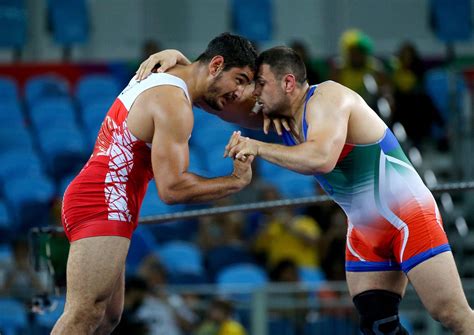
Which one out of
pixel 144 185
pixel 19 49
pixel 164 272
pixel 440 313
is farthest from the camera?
pixel 19 49

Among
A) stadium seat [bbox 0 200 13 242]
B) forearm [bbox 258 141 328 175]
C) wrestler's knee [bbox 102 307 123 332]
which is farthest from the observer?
stadium seat [bbox 0 200 13 242]

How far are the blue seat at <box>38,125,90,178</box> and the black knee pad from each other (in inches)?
323

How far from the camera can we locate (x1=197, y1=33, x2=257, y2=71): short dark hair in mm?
6375

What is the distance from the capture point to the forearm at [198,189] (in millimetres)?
6086

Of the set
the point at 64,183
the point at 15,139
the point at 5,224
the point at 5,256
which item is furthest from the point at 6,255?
the point at 15,139

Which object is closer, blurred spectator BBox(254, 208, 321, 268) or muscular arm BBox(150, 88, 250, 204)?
muscular arm BBox(150, 88, 250, 204)

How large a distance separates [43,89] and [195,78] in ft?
31.3

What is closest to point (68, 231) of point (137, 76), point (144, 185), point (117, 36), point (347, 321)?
point (144, 185)

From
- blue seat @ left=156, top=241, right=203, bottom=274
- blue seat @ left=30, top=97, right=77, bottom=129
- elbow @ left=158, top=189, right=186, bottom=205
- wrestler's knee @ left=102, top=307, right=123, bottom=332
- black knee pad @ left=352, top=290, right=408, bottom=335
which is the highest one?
elbow @ left=158, top=189, right=186, bottom=205

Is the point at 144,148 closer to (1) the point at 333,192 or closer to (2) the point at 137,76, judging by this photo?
(2) the point at 137,76

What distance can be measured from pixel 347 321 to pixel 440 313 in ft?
13.5

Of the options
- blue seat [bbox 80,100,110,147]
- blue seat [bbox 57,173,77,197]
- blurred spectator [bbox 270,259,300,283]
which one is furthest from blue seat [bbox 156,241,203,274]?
blue seat [bbox 80,100,110,147]

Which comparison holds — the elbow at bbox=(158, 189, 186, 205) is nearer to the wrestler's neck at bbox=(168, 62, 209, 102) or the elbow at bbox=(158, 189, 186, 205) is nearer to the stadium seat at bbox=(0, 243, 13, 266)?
the wrestler's neck at bbox=(168, 62, 209, 102)

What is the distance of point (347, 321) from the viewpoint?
397 inches
